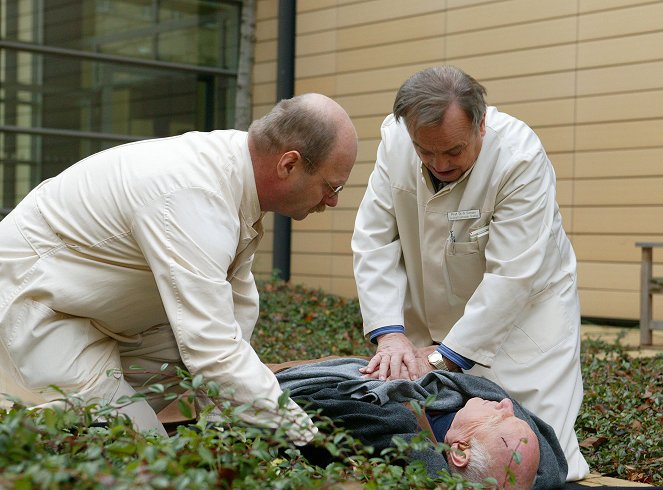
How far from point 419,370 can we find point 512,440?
0.64 meters

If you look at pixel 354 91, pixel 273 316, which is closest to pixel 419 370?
pixel 273 316

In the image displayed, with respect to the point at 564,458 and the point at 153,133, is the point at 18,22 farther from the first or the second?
the point at 564,458

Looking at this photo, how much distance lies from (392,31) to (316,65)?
123cm

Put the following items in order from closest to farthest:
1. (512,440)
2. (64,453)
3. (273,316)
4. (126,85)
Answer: (64,453) < (512,440) < (273,316) < (126,85)

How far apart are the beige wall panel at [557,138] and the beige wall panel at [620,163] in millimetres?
172

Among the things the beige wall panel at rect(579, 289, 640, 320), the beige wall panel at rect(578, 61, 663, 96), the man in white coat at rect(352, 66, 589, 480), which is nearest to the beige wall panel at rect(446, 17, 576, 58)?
the beige wall panel at rect(578, 61, 663, 96)

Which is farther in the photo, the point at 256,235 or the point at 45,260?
the point at 256,235

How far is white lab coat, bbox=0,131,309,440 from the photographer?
2.95m

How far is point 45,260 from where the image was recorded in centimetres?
327

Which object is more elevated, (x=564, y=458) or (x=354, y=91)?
(x=354, y=91)

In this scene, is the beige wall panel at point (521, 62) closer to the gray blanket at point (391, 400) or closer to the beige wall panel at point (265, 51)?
Answer: the beige wall panel at point (265, 51)

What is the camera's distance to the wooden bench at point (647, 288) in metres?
8.44

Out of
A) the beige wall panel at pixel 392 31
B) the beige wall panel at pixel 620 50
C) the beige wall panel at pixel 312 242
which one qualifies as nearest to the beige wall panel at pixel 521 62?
the beige wall panel at pixel 620 50

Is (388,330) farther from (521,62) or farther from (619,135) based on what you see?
(521,62)
